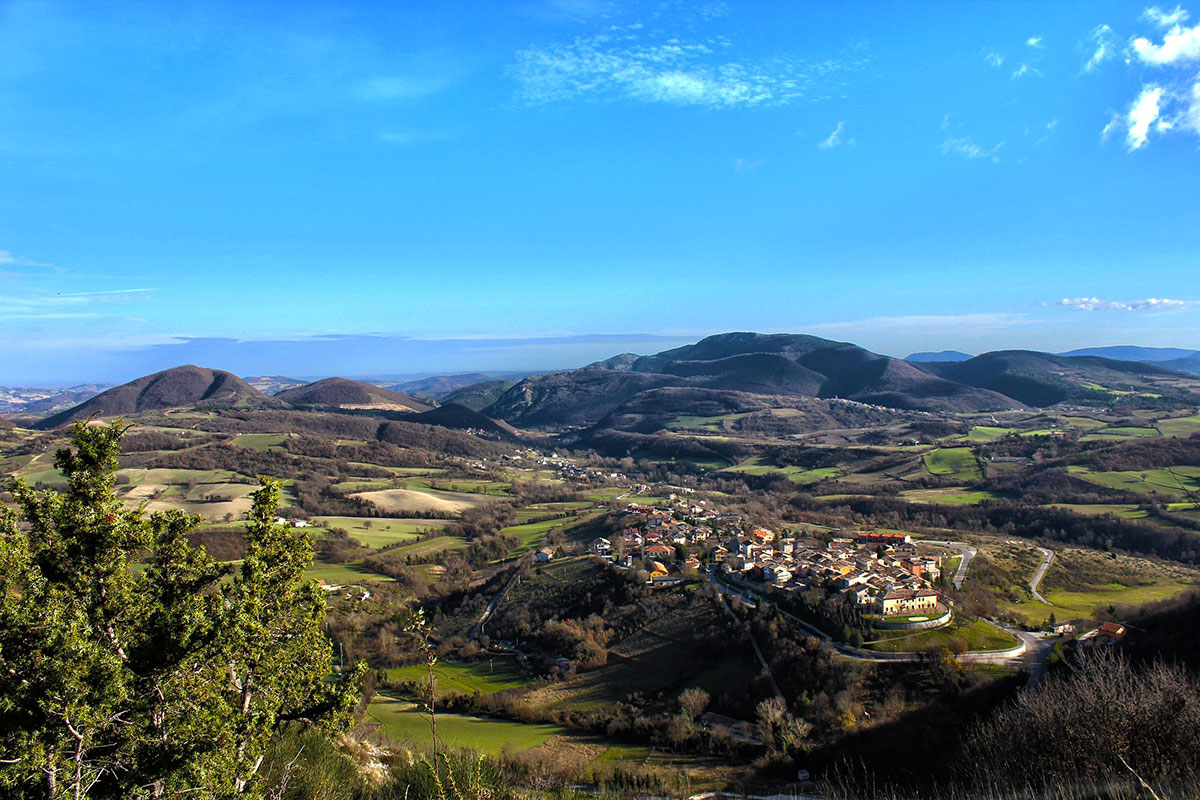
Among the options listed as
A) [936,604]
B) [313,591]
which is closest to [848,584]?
[936,604]

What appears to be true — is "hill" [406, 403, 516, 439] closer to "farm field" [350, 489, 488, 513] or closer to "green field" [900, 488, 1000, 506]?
"farm field" [350, 489, 488, 513]

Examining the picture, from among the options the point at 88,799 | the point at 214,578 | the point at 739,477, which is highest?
the point at 214,578

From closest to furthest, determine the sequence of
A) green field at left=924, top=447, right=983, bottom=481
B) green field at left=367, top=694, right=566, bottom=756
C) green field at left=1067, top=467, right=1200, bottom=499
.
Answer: green field at left=367, top=694, right=566, bottom=756
green field at left=1067, top=467, right=1200, bottom=499
green field at left=924, top=447, right=983, bottom=481

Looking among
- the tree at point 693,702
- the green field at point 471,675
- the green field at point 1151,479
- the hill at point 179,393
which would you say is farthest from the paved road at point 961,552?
the hill at point 179,393

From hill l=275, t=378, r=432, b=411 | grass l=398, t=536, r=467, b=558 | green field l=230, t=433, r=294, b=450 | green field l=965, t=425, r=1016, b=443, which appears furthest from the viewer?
hill l=275, t=378, r=432, b=411

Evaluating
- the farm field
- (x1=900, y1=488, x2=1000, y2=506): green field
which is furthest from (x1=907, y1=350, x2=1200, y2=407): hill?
the farm field

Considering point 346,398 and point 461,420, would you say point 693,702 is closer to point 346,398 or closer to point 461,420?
point 461,420

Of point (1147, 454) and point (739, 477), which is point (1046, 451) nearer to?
point (1147, 454)
